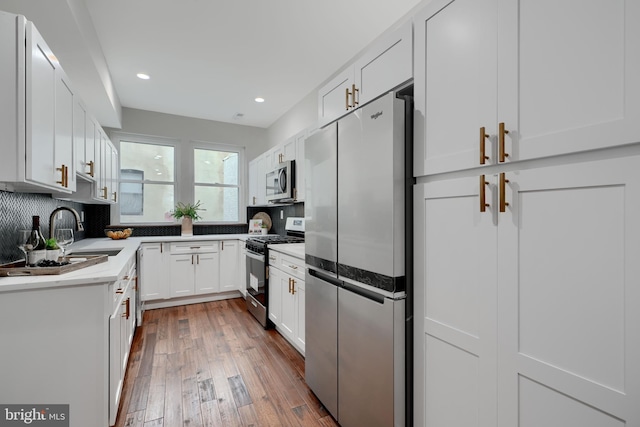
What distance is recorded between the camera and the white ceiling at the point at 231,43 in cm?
223

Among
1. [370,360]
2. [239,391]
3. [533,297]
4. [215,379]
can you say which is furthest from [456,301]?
[215,379]

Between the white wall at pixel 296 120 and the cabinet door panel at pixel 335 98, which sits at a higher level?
the white wall at pixel 296 120

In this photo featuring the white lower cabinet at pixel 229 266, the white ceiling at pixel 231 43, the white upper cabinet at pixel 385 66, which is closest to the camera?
the white upper cabinet at pixel 385 66

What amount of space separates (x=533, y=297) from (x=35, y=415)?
2.26 metres

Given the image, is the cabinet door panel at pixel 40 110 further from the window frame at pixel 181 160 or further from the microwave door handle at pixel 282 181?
the window frame at pixel 181 160

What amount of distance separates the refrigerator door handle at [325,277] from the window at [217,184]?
3.41 m

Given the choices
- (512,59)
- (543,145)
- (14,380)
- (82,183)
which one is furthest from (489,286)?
(82,183)

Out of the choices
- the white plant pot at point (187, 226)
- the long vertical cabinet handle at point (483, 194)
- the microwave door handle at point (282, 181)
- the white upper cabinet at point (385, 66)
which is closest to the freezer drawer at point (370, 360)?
the long vertical cabinet handle at point (483, 194)

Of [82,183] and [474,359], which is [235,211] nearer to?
[82,183]

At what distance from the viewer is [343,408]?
1677 millimetres

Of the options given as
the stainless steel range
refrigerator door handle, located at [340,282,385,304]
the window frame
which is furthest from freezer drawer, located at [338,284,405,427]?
the window frame

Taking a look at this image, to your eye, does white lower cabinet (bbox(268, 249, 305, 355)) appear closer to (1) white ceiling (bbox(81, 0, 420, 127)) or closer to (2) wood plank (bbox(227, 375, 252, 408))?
(2) wood plank (bbox(227, 375, 252, 408))

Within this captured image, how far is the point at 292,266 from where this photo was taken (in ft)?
8.52

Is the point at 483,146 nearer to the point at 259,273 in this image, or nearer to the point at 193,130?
the point at 259,273
